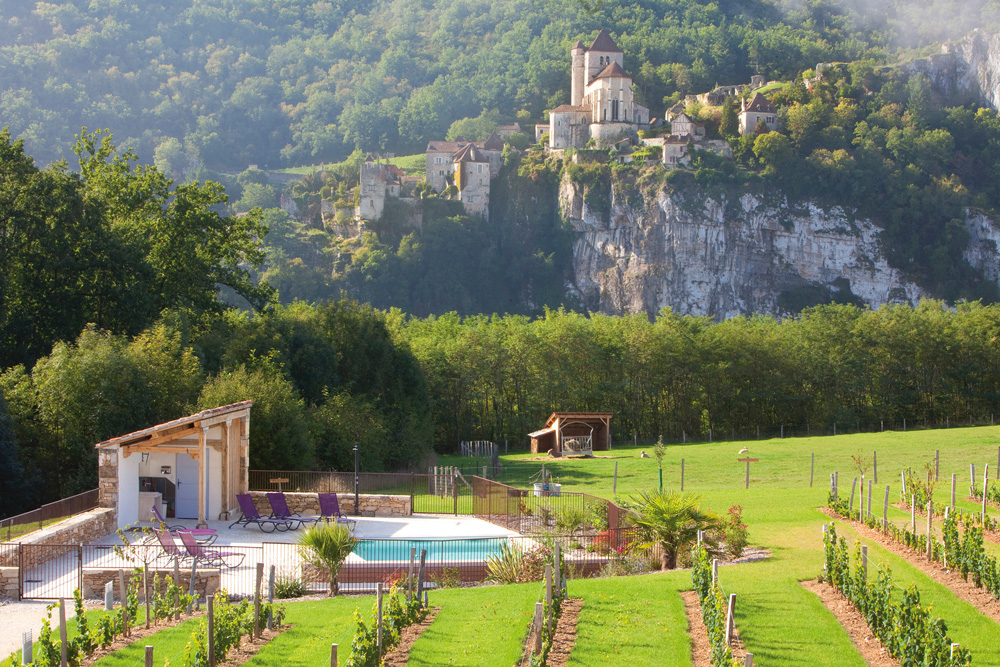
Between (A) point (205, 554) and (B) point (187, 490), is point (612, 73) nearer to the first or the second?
(B) point (187, 490)

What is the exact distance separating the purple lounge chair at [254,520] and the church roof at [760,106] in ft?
421

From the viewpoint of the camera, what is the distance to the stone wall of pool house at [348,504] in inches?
965

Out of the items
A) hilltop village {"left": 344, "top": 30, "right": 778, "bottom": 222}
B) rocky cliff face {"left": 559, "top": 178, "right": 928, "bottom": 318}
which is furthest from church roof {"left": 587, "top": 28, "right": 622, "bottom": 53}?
rocky cliff face {"left": 559, "top": 178, "right": 928, "bottom": 318}

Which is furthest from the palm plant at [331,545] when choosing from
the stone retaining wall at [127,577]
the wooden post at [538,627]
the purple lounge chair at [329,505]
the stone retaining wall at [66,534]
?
the purple lounge chair at [329,505]

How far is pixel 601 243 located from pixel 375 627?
13089cm

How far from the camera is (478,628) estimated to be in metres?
14.8

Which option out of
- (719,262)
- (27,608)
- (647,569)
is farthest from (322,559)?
(719,262)

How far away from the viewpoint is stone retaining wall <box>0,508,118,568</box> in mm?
18156

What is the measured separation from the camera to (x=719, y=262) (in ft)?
447

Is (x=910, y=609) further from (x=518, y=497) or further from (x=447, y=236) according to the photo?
(x=447, y=236)

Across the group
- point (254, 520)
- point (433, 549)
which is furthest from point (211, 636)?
point (254, 520)

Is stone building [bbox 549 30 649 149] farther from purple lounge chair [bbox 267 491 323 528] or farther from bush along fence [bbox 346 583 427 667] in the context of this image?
bush along fence [bbox 346 583 427 667]

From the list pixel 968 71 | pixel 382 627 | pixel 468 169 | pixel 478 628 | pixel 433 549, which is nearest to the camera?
pixel 382 627

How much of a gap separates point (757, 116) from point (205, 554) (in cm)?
13279
